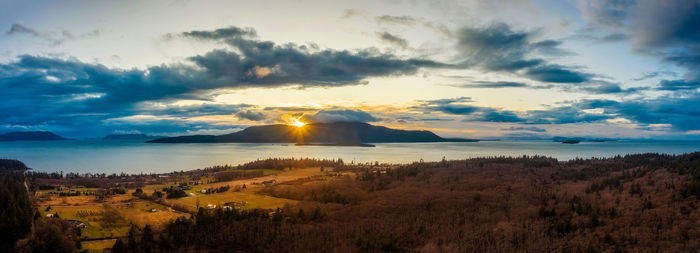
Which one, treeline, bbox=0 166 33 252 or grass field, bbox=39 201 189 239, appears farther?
grass field, bbox=39 201 189 239

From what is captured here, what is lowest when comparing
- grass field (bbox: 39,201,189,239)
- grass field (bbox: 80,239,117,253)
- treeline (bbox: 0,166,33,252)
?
grass field (bbox: 80,239,117,253)

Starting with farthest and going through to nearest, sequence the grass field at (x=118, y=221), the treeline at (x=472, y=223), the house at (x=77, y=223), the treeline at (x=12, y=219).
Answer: the house at (x=77, y=223)
the grass field at (x=118, y=221)
the treeline at (x=12, y=219)
the treeline at (x=472, y=223)

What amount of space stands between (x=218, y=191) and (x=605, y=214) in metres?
34.2

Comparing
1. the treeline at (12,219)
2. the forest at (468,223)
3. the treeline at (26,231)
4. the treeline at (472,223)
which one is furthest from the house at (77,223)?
the treeline at (472,223)

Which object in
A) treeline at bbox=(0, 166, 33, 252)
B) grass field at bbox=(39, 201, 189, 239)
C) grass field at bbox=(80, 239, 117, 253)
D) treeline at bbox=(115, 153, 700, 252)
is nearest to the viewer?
treeline at bbox=(115, 153, 700, 252)

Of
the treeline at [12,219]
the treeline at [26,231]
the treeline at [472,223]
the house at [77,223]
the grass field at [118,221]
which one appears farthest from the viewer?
the house at [77,223]

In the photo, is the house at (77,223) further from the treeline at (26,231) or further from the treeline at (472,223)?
the treeline at (472,223)

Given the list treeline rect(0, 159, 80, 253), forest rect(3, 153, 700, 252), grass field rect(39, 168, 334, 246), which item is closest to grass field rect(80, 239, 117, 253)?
grass field rect(39, 168, 334, 246)

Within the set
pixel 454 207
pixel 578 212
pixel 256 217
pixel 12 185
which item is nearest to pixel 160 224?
pixel 256 217

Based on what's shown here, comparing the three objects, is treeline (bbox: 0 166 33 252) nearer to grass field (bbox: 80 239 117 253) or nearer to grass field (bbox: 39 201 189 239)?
grass field (bbox: 39 201 189 239)

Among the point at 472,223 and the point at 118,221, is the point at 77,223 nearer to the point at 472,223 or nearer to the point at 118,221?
the point at 118,221

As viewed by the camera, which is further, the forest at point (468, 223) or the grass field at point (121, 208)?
the grass field at point (121, 208)

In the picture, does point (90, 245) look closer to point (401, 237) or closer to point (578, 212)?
point (401, 237)

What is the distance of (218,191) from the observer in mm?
40656
